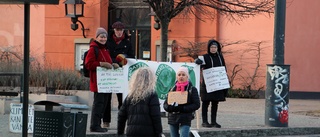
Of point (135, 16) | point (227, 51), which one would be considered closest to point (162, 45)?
point (227, 51)

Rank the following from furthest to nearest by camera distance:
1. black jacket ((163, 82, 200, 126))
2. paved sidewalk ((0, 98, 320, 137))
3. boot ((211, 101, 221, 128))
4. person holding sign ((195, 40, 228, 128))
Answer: boot ((211, 101, 221, 128)) → person holding sign ((195, 40, 228, 128)) → paved sidewalk ((0, 98, 320, 137)) → black jacket ((163, 82, 200, 126))

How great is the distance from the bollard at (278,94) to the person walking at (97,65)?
12.1 feet

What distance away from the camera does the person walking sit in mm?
12086

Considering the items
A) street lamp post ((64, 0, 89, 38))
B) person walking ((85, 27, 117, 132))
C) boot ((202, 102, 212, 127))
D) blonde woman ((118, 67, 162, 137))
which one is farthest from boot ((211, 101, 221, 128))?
street lamp post ((64, 0, 89, 38))

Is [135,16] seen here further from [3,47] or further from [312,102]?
[3,47]

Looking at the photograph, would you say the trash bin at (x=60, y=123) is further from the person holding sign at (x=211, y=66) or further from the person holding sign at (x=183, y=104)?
the person holding sign at (x=211, y=66)

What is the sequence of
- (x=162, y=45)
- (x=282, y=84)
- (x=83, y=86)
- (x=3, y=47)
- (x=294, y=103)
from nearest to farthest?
(x=3, y=47) < (x=282, y=84) < (x=162, y=45) < (x=83, y=86) < (x=294, y=103)

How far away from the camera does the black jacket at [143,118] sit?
8.63m

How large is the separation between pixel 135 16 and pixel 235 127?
1318cm

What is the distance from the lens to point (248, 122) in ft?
51.6

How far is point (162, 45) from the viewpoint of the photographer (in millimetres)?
16562

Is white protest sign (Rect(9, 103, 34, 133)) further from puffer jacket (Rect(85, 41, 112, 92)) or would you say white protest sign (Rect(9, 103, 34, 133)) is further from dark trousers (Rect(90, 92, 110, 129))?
puffer jacket (Rect(85, 41, 112, 92))

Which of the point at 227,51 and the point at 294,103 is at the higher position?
the point at 227,51

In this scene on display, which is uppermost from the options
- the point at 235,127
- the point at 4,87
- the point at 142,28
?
the point at 142,28
